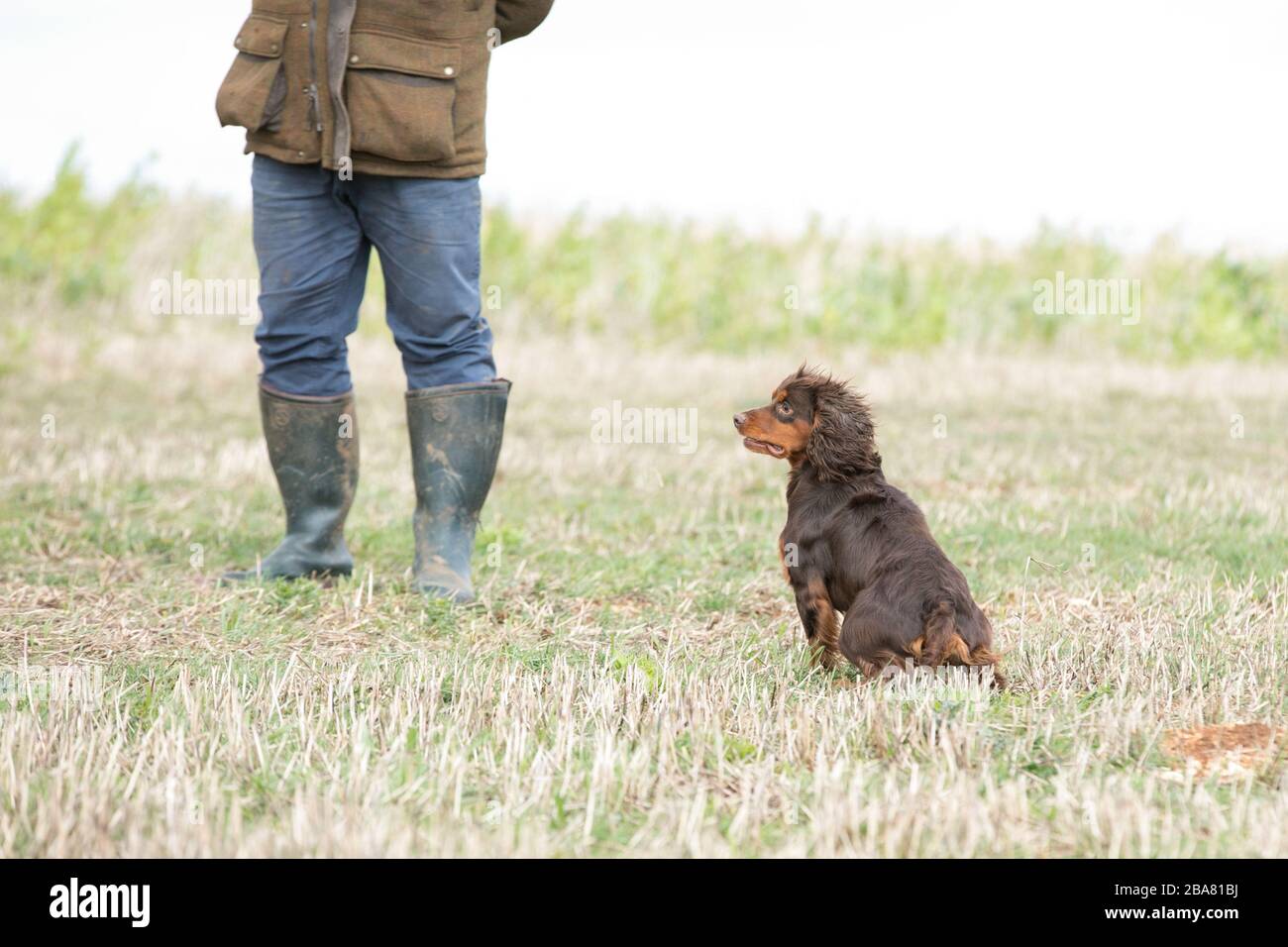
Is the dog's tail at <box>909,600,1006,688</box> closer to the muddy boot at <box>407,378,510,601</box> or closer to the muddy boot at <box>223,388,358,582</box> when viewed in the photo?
the muddy boot at <box>407,378,510,601</box>

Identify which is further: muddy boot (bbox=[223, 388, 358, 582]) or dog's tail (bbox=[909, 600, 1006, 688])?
muddy boot (bbox=[223, 388, 358, 582])

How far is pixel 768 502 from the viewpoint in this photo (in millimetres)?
7383

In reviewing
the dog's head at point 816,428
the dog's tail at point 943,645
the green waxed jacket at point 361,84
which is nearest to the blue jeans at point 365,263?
the green waxed jacket at point 361,84

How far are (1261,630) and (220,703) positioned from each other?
3225 millimetres

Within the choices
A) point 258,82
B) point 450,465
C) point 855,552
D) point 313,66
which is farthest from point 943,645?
point 258,82

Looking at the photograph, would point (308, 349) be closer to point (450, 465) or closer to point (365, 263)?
point (365, 263)

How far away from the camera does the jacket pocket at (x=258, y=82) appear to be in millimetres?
4952

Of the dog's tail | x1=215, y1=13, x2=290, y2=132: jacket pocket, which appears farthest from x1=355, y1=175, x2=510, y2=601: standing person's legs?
the dog's tail

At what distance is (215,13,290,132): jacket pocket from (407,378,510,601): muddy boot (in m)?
1.12

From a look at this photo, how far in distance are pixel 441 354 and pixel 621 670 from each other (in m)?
1.66

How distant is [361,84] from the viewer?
16.1 feet

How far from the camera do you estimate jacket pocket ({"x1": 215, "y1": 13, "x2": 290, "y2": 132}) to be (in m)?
4.95

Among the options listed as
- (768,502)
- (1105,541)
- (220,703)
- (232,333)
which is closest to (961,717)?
(220,703)

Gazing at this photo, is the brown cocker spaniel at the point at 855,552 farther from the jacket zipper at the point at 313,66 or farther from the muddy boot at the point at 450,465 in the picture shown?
the jacket zipper at the point at 313,66
